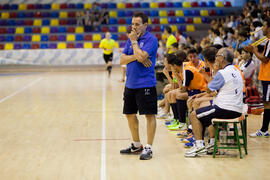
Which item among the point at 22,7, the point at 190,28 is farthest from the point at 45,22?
the point at 190,28

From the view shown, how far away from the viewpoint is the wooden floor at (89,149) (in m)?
4.57

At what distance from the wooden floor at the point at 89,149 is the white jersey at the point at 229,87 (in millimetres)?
658

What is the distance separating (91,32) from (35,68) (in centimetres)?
443

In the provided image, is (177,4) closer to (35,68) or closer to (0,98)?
(35,68)

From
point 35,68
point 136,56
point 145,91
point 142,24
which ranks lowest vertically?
point 35,68

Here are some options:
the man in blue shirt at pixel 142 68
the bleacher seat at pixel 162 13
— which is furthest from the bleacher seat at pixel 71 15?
the man in blue shirt at pixel 142 68

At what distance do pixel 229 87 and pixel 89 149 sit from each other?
199cm

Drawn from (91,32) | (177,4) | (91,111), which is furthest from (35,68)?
(91,111)

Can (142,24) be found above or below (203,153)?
above

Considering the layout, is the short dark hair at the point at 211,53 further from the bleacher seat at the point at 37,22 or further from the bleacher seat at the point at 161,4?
the bleacher seat at the point at 161,4

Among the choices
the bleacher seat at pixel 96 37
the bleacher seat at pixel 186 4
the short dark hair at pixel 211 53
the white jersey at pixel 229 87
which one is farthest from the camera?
the bleacher seat at pixel 186 4

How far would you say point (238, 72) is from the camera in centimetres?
499

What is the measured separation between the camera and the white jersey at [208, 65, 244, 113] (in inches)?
193

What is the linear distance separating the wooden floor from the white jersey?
0.66 metres
